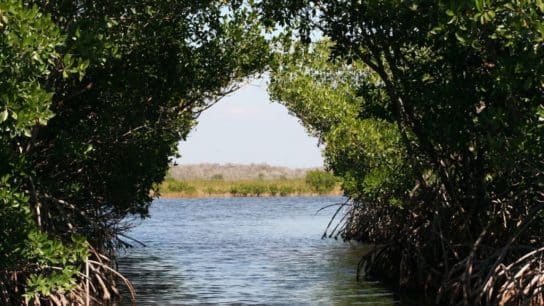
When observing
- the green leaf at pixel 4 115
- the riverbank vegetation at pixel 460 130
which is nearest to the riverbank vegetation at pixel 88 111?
the green leaf at pixel 4 115

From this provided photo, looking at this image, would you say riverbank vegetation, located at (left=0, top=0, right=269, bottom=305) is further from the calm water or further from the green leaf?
the calm water

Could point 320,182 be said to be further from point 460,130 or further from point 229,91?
point 460,130

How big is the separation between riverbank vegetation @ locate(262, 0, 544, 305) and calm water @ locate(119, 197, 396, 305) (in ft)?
4.79

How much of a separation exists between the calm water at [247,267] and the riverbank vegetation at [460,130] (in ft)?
4.79

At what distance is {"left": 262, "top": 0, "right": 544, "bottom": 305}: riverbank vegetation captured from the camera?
1108 cm

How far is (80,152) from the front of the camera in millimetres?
13844

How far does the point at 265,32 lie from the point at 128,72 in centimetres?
363

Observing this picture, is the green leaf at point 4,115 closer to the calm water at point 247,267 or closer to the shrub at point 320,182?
the calm water at point 247,267

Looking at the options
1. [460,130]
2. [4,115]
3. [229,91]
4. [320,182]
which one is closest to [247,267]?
[229,91]

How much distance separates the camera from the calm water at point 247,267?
1703 cm

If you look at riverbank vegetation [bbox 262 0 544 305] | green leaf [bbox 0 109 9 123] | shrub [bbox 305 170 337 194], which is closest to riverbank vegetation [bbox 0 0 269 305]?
green leaf [bbox 0 109 9 123]

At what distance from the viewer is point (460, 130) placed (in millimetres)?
13805

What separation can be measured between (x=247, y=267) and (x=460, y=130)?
1054 centimetres

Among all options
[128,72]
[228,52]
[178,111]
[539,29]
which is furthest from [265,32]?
[539,29]
